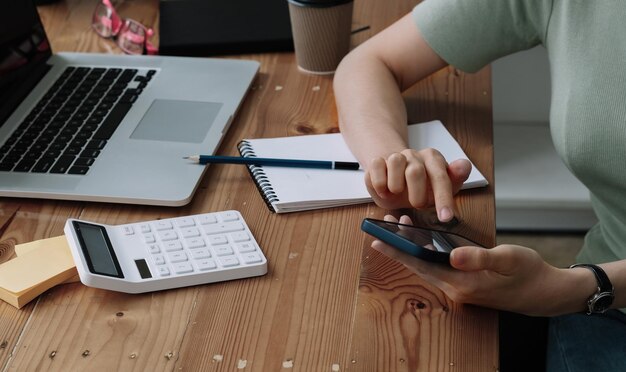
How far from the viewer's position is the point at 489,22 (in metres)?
1.02

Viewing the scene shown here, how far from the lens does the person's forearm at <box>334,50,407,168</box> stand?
0.94m

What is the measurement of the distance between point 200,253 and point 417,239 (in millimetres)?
220

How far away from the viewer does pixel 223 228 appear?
83 cm

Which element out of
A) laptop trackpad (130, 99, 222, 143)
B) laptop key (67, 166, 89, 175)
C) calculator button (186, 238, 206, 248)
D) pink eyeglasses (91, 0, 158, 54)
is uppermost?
calculator button (186, 238, 206, 248)

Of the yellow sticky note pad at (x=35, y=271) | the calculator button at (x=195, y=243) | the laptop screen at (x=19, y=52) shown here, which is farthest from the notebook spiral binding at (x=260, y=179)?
the laptop screen at (x=19, y=52)

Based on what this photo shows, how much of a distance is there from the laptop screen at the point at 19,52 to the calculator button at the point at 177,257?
0.39 metres

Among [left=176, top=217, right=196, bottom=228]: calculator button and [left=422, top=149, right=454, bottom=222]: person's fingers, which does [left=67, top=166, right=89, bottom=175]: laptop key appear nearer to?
[left=176, top=217, right=196, bottom=228]: calculator button

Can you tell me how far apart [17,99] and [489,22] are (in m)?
0.64

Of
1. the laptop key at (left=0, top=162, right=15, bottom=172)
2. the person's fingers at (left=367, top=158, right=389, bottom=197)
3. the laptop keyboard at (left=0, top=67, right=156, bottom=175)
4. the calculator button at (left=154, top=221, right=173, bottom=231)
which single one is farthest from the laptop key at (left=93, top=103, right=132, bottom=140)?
the person's fingers at (left=367, top=158, right=389, bottom=197)

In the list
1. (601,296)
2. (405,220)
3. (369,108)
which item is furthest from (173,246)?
(601,296)

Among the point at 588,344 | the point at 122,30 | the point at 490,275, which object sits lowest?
the point at 588,344

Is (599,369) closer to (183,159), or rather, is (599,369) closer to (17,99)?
(183,159)

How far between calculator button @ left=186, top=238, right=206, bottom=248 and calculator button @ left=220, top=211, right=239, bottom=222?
0.16ft

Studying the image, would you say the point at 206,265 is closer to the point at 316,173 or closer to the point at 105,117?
the point at 316,173
